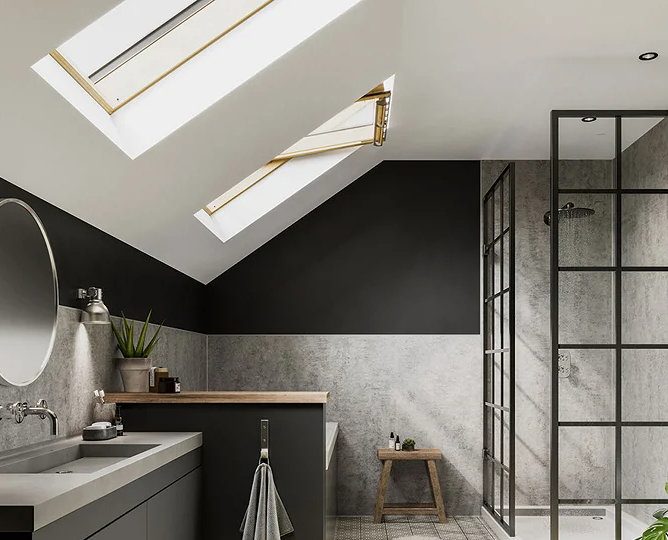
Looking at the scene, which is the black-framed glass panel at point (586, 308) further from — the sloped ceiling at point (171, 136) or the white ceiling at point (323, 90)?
the sloped ceiling at point (171, 136)

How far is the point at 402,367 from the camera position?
22.1 feet

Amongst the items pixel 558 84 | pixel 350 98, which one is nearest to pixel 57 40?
pixel 350 98

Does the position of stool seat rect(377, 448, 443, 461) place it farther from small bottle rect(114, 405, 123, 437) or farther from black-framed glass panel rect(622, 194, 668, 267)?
small bottle rect(114, 405, 123, 437)

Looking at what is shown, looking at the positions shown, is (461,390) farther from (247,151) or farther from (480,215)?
(247,151)

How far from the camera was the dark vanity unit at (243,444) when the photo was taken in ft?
12.8

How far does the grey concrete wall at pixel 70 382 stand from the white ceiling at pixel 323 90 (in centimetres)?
50

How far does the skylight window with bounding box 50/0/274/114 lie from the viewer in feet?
10.0

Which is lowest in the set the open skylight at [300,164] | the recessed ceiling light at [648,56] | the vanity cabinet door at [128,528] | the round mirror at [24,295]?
the vanity cabinet door at [128,528]

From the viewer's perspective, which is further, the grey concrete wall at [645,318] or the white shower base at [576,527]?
the white shower base at [576,527]

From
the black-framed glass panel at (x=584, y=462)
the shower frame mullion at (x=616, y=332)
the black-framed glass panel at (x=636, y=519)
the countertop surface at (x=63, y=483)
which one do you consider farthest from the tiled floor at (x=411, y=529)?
the countertop surface at (x=63, y=483)

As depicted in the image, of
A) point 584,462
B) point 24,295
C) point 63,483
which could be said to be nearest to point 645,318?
point 584,462

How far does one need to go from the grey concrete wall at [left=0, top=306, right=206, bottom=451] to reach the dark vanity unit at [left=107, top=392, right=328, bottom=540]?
0.20 meters

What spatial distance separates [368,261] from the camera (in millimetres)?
6820

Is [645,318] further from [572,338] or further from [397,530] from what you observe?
[397,530]
